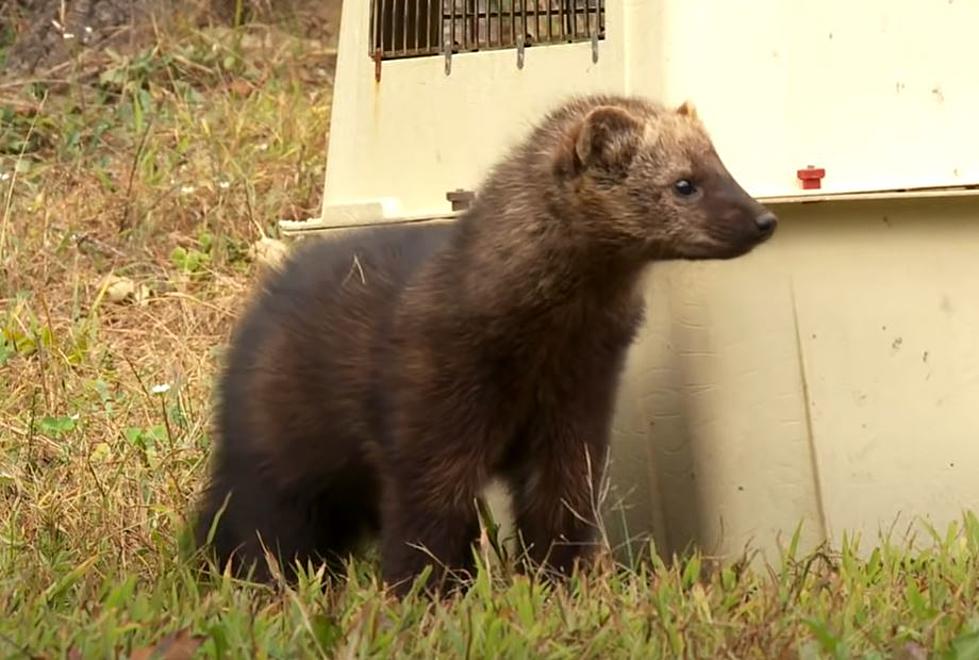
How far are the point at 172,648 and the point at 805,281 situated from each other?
2.30 meters

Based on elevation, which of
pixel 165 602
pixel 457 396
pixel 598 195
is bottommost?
pixel 165 602

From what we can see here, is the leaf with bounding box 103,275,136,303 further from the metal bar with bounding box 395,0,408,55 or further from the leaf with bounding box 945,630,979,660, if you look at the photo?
the leaf with bounding box 945,630,979,660

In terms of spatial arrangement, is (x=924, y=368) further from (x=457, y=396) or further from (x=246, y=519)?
(x=246, y=519)

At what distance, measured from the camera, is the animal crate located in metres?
4.95

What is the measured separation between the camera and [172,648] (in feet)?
11.0

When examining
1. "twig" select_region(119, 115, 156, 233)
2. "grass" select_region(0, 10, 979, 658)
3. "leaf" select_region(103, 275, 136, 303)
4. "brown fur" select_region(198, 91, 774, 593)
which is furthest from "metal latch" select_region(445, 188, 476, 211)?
"twig" select_region(119, 115, 156, 233)

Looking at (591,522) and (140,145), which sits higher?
(140,145)

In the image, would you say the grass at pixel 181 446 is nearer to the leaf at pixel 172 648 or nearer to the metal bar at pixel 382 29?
the leaf at pixel 172 648

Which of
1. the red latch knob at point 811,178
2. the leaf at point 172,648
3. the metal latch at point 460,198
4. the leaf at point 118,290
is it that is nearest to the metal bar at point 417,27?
the metal latch at point 460,198

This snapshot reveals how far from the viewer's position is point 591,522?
4.85 meters

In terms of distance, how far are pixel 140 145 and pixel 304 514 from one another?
165 inches

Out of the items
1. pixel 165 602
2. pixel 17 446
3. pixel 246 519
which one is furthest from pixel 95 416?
pixel 165 602

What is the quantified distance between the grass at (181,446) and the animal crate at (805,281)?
0.80 ft

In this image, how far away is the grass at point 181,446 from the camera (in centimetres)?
364
